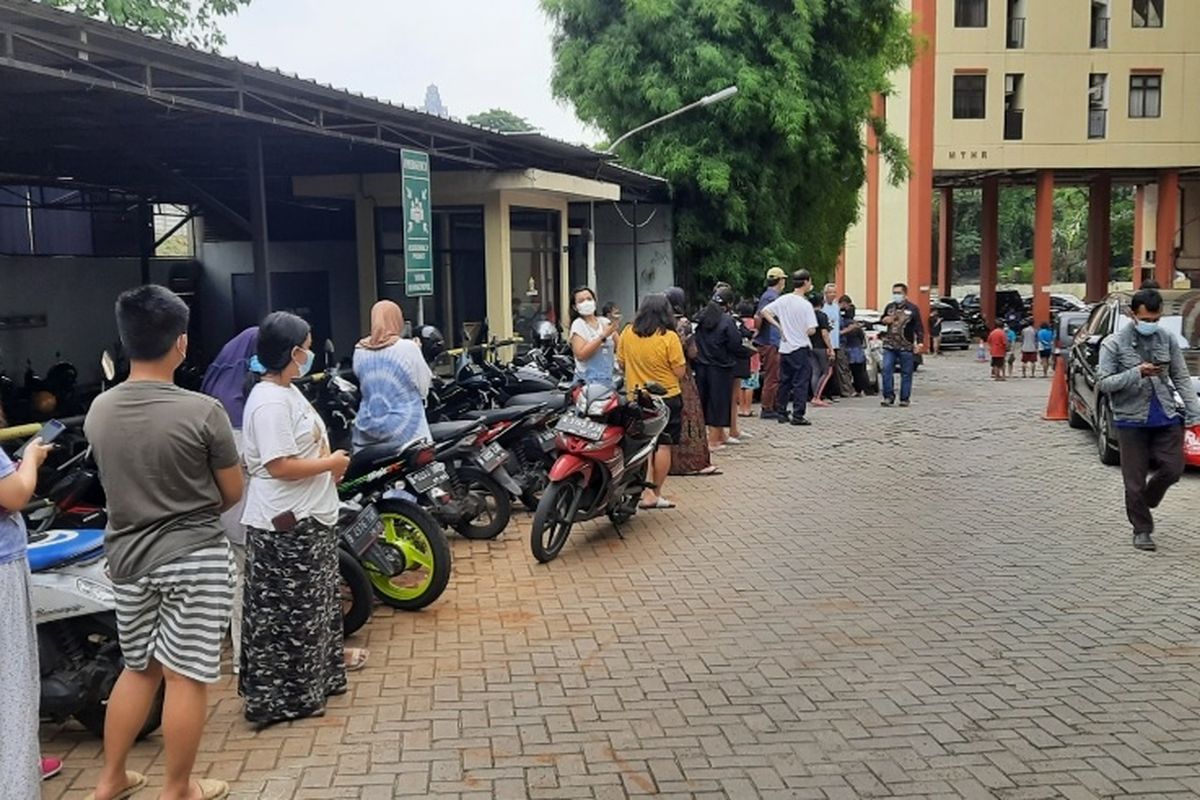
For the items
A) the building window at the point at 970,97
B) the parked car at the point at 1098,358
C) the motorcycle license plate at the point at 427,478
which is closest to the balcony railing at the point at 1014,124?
the building window at the point at 970,97

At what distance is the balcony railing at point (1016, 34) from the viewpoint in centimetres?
3284

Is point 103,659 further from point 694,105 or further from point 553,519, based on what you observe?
point 694,105

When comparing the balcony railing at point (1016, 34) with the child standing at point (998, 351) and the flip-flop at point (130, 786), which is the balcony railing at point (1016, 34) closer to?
the child standing at point (998, 351)

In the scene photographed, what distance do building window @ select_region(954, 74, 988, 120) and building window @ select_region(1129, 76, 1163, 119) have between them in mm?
4421

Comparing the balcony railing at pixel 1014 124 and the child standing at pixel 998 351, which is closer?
the child standing at pixel 998 351

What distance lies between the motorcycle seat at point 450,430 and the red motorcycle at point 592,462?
0.61 meters

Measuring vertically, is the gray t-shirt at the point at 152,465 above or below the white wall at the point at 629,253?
below

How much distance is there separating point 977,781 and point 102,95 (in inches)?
338

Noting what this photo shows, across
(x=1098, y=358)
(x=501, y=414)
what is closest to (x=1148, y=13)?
(x=1098, y=358)

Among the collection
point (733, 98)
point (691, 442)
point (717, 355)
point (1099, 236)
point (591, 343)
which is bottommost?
point (691, 442)

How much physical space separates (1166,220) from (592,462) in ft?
106

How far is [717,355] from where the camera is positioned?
1126 centimetres

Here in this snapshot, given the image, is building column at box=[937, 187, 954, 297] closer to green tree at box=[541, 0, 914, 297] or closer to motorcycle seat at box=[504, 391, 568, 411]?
green tree at box=[541, 0, 914, 297]

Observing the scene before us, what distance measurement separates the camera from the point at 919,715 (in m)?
5.04
